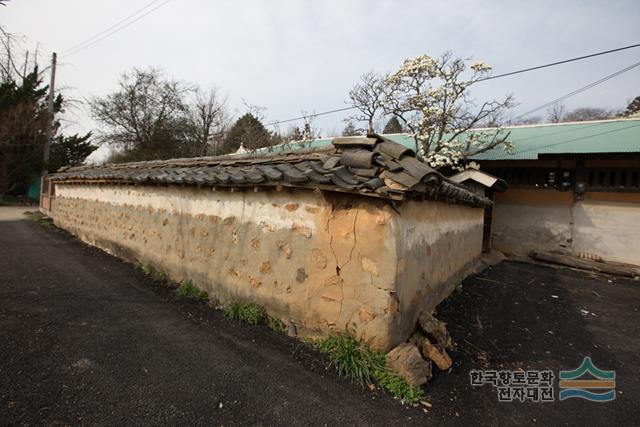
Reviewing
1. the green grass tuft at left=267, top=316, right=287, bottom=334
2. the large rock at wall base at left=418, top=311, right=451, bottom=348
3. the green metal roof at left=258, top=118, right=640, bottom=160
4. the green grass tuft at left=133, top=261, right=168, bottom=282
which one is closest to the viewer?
the large rock at wall base at left=418, top=311, right=451, bottom=348

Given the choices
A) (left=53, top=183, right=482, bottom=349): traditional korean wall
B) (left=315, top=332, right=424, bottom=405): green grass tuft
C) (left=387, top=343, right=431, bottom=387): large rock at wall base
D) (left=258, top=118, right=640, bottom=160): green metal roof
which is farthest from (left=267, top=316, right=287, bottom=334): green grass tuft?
(left=258, top=118, right=640, bottom=160): green metal roof

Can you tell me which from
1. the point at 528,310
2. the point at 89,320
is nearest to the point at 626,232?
the point at 528,310

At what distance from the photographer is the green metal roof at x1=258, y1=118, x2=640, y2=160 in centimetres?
973

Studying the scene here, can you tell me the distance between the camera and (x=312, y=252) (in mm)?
3668

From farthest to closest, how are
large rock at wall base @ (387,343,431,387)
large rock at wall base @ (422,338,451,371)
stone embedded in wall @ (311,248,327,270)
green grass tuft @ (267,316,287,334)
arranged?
green grass tuft @ (267,316,287,334) → stone embedded in wall @ (311,248,327,270) → large rock at wall base @ (422,338,451,371) → large rock at wall base @ (387,343,431,387)

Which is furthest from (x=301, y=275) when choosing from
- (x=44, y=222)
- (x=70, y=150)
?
(x=70, y=150)

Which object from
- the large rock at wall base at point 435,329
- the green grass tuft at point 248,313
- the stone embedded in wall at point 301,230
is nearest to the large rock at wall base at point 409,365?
the large rock at wall base at point 435,329

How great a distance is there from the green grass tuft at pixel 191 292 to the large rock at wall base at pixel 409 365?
3.06m

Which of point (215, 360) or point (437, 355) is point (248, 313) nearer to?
point (215, 360)

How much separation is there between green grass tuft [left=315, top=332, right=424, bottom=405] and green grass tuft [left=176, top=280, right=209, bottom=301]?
7.64 ft

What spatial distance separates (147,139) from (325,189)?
26.4 meters

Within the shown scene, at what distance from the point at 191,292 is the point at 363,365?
3194 millimetres

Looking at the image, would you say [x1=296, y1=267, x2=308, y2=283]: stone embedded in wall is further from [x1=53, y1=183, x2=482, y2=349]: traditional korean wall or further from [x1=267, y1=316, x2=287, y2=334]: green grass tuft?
[x1=267, y1=316, x2=287, y2=334]: green grass tuft

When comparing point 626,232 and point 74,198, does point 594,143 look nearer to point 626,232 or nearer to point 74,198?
point 626,232
